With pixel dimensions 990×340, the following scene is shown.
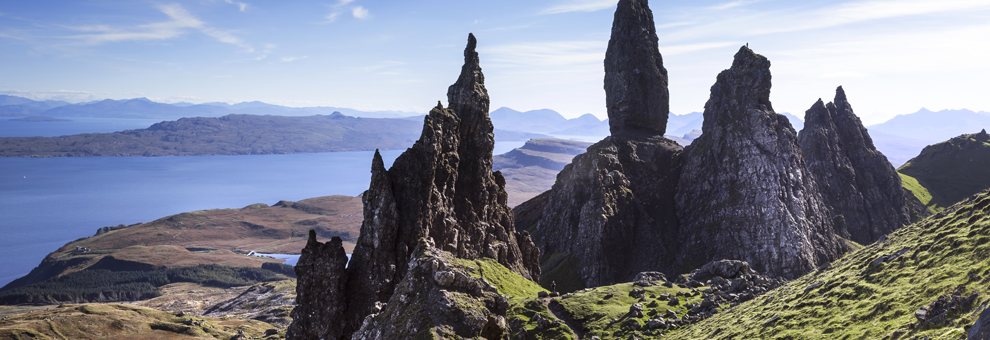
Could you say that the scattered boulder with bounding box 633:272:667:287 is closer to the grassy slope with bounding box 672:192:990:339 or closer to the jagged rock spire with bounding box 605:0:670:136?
the grassy slope with bounding box 672:192:990:339

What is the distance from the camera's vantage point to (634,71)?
169625 millimetres

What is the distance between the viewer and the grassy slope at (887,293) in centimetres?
3857

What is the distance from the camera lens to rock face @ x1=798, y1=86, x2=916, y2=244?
17062cm

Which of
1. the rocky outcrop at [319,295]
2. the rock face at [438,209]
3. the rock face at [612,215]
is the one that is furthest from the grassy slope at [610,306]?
the rock face at [612,215]

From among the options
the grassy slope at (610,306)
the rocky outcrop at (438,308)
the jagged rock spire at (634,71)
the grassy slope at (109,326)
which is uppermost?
the jagged rock spire at (634,71)

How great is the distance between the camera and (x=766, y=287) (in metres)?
75.7

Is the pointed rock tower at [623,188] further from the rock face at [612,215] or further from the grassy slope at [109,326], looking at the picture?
the grassy slope at [109,326]

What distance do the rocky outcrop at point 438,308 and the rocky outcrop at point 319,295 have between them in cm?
1377

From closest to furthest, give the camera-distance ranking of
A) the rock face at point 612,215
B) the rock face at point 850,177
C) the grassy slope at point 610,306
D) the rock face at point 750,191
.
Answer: the grassy slope at point 610,306 → the rock face at point 750,191 → the rock face at point 612,215 → the rock face at point 850,177

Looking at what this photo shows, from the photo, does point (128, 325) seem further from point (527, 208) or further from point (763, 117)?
point (763, 117)

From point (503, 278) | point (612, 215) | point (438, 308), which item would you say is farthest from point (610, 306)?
point (612, 215)

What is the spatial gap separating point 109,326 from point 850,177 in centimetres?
23631

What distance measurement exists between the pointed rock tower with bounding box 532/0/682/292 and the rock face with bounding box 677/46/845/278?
8.58 m

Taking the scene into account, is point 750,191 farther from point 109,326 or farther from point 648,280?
point 109,326
